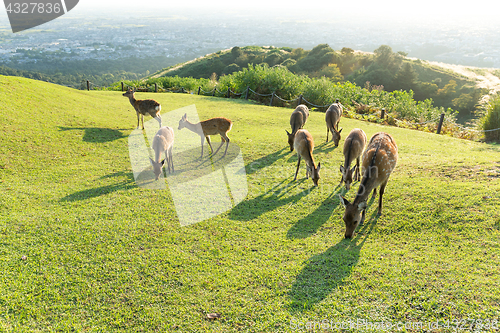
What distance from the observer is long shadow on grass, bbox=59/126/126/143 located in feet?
36.8

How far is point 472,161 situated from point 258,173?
669cm

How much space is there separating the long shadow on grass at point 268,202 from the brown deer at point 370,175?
1.90 meters

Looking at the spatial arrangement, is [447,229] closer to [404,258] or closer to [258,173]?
[404,258]

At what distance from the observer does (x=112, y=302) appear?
427 cm

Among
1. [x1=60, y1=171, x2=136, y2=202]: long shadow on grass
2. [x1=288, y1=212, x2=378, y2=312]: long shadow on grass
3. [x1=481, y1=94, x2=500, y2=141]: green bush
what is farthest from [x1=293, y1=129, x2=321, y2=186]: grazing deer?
[x1=481, y1=94, x2=500, y2=141]: green bush

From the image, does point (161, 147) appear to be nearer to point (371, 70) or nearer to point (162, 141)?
point (162, 141)

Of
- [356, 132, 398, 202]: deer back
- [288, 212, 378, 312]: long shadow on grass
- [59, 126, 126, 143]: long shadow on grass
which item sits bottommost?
[288, 212, 378, 312]: long shadow on grass

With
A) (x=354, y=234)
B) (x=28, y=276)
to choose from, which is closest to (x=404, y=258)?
(x=354, y=234)

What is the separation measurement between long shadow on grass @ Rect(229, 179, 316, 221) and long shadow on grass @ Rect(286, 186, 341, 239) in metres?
0.68

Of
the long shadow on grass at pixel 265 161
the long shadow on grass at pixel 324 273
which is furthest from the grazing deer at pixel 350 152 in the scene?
the long shadow on grass at pixel 265 161

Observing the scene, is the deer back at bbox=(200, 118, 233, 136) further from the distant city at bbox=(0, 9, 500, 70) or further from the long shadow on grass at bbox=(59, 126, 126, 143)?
the distant city at bbox=(0, 9, 500, 70)

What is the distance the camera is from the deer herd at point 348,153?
19.0 feet

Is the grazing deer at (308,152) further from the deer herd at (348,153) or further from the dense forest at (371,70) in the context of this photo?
the dense forest at (371,70)

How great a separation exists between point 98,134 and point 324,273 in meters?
10.7
